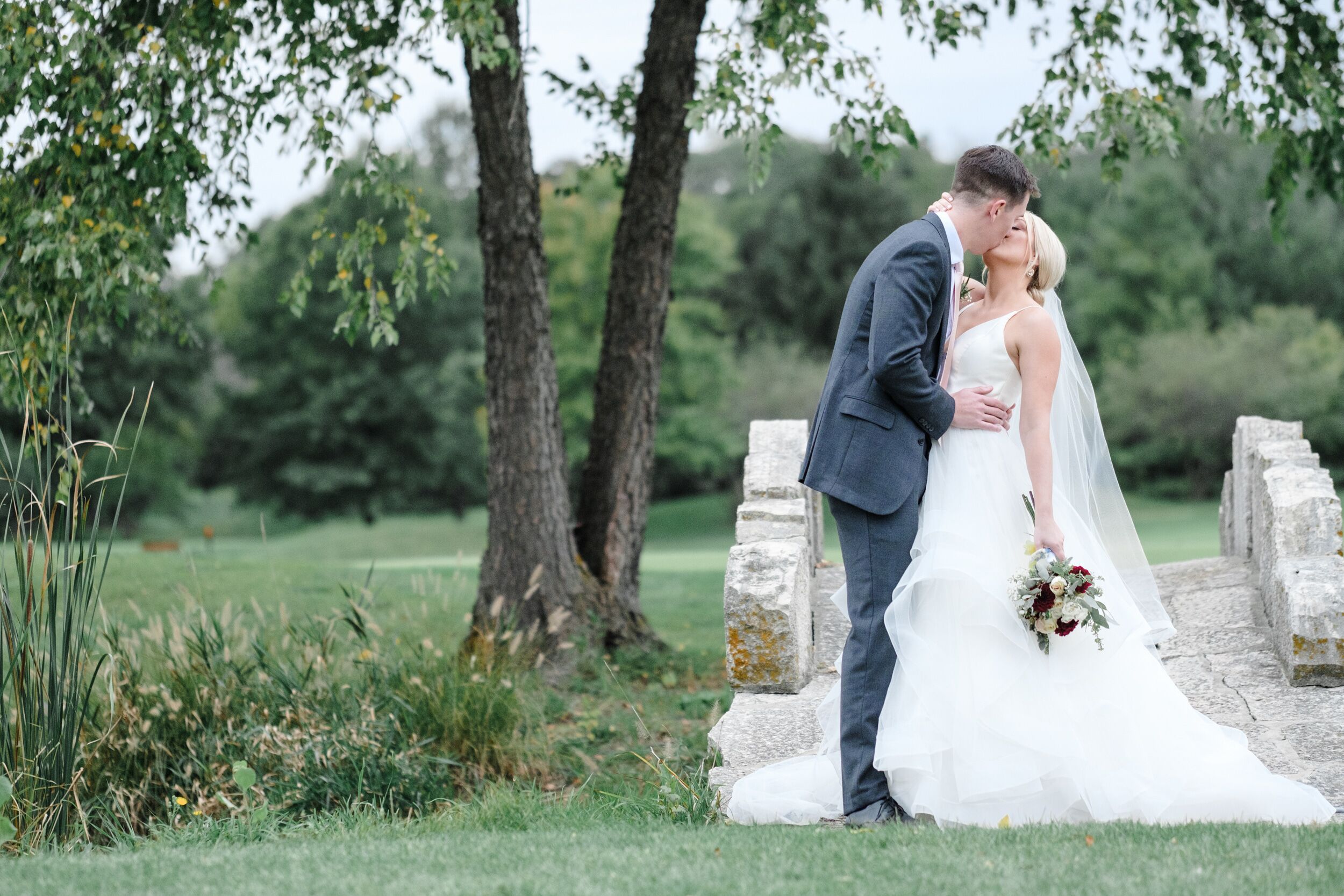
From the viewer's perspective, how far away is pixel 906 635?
396cm

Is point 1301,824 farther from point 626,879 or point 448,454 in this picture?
point 448,454

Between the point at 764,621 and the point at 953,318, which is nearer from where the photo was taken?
the point at 953,318

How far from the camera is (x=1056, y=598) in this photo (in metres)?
3.86

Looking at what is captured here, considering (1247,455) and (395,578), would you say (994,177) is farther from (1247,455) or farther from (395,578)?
(395,578)

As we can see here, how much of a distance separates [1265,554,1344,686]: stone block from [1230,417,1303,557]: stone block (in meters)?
1.94

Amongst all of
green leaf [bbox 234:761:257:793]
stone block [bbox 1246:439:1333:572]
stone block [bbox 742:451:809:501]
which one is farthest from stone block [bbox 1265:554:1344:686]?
green leaf [bbox 234:761:257:793]

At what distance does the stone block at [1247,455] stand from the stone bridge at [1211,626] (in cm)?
17

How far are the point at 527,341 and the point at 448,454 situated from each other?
28146 mm

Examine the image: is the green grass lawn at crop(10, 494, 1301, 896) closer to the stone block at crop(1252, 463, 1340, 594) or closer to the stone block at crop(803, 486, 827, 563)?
the stone block at crop(803, 486, 827, 563)

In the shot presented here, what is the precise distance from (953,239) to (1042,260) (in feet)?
1.65

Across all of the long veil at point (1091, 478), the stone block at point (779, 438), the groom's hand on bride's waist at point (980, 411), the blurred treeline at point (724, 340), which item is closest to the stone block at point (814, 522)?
the stone block at point (779, 438)

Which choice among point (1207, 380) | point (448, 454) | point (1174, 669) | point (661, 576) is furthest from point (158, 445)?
point (1174, 669)

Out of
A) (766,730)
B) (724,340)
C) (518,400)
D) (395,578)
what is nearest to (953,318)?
(766,730)

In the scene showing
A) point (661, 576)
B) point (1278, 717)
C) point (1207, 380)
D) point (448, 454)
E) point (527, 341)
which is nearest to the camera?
point (1278, 717)
